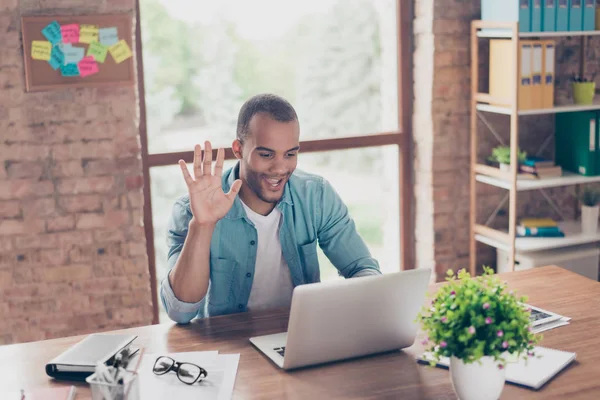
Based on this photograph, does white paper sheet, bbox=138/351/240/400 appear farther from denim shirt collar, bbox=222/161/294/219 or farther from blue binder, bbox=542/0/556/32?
blue binder, bbox=542/0/556/32

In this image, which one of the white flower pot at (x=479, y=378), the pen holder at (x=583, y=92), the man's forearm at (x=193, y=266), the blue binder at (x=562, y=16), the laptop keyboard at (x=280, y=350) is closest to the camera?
the white flower pot at (x=479, y=378)

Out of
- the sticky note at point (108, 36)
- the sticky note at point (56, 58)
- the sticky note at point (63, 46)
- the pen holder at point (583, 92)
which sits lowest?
the pen holder at point (583, 92)

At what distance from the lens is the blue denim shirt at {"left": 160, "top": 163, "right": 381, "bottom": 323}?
95.5 inches

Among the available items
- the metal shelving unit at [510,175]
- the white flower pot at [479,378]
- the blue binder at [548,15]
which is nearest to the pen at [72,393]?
the white flower pot at [479,378]

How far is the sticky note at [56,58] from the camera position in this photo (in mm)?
3266

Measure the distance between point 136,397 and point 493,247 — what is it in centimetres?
293

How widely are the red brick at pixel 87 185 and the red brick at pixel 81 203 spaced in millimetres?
27

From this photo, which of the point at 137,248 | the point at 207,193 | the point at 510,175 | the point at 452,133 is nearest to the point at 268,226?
the point at 207,193

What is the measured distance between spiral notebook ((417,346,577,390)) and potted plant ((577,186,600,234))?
215 cm

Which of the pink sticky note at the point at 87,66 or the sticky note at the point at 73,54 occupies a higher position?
the sticky note at the point at 73,54

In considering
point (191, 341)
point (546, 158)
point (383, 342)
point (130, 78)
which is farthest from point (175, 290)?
point (546, 158)

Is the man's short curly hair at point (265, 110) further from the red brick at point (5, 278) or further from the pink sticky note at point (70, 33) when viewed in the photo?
the red brick at point (5, 278)

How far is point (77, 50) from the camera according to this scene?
329 centimetres

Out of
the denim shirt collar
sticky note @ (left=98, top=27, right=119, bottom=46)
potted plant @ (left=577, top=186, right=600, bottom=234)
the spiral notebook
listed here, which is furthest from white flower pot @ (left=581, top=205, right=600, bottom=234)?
sticky note @ (left=98, top=27, right=119, bottom=46)
